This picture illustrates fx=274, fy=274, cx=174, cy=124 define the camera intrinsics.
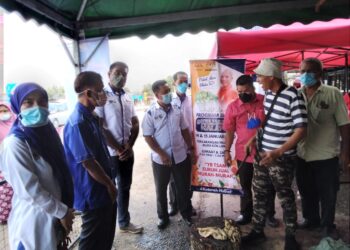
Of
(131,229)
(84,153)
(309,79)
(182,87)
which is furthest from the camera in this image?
(182,87)

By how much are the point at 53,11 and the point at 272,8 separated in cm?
242

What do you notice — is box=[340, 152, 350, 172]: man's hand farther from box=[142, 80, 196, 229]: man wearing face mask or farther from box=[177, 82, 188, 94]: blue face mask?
box=[177, 82, 188, 94]: blue face mask

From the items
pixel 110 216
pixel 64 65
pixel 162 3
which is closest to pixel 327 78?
pixel 162 3

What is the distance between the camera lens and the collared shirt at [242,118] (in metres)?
2.86

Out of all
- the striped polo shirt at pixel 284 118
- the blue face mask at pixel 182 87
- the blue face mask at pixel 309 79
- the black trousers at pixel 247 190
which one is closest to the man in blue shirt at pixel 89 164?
the striped polo shirt at pixel 284 118

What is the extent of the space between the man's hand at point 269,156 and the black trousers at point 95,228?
1376 millimetres

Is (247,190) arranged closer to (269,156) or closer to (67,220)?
(269,156)

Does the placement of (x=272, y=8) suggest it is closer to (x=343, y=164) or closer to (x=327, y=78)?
(x=343, y=164)

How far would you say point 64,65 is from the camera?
3.47 m

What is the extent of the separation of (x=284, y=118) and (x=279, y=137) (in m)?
0.18

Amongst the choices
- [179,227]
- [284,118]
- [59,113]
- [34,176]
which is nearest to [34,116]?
[34,176]

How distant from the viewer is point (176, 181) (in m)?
3.29

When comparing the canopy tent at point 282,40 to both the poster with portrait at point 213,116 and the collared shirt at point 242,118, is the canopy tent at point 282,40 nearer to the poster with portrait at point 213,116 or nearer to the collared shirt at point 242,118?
the poster with portrait at point 213,116

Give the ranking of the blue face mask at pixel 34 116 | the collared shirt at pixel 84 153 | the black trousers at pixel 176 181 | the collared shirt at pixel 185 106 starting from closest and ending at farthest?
→ the blue face mask at pixel 34 116 < the collared shirt at pixel 84 153 < the black trousers at pixel 176 181 < the collared shirt at pixel 185 106
